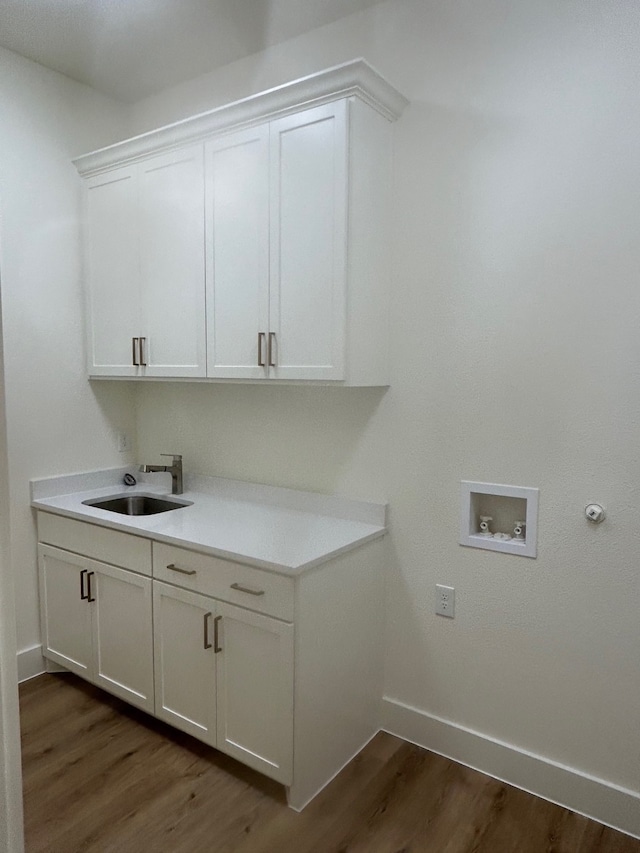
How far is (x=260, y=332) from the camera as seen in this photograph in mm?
2213

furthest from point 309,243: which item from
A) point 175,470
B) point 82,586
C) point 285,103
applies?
point 82,586

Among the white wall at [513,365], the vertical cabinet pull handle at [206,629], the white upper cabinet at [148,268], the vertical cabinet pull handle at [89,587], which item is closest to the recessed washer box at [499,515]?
the white wall at [513,365]

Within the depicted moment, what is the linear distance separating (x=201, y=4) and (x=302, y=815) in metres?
2.93

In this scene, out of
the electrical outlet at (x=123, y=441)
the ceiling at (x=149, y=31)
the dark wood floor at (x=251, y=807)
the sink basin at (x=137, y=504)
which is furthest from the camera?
the electrical outlet at (x=123, y=441)

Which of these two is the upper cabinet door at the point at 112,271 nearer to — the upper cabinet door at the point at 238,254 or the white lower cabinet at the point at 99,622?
the upper cabinet door at the point at 238,254

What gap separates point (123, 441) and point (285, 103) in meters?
1.90

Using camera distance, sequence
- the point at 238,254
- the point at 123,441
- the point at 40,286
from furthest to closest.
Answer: the point at 123,441 → the point at 40,286 → the point at 238,254

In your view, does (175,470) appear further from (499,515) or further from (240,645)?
(499,515)

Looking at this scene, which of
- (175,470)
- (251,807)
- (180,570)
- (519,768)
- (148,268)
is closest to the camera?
(251,807)

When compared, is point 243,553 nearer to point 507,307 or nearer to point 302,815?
point 302,815

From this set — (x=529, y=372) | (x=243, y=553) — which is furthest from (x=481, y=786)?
(x=529, y=372)

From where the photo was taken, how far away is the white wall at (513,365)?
1.79 meters

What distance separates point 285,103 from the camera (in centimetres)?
206

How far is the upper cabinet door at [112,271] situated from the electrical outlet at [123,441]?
0.40m
